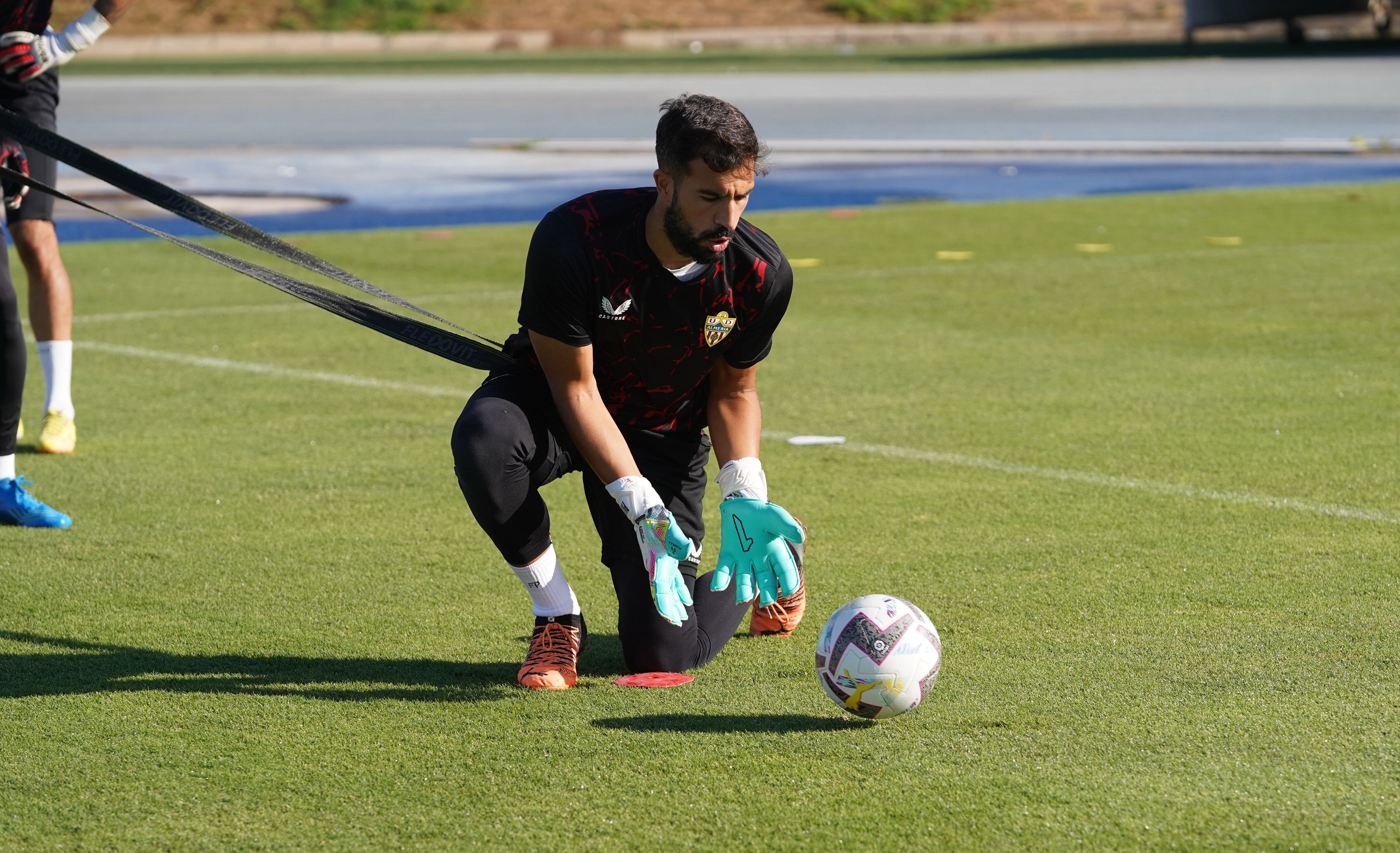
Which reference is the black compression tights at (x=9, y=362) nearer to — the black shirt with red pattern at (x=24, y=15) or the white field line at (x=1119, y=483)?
the black shirt with red pattern at (x=24, y=15)

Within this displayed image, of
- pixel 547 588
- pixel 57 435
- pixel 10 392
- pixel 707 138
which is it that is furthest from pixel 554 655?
pixel 57 435

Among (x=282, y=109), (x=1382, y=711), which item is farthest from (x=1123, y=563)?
(x=282, y=109)

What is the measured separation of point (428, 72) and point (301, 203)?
75.8ft

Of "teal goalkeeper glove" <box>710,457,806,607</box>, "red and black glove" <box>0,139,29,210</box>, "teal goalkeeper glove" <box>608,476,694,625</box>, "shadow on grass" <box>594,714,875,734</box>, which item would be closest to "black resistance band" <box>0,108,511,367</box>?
"teal goalkeeper glove" <box>608,476,694,625</box>

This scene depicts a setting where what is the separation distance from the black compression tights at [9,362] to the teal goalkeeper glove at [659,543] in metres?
2.84

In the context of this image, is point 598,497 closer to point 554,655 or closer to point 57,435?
point 554,655

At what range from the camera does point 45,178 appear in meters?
6.57

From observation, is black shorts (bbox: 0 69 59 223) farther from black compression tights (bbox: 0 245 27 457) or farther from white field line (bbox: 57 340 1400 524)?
white field line (bbox: 57 340 1400 524)

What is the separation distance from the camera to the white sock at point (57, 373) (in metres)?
6.68

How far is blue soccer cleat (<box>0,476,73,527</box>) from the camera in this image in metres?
5.52

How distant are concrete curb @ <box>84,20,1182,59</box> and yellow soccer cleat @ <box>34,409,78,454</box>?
43.5 meters

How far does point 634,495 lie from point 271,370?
4.93 meters

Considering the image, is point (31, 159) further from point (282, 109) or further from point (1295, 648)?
point (282, 109)

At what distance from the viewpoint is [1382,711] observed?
146 inches
